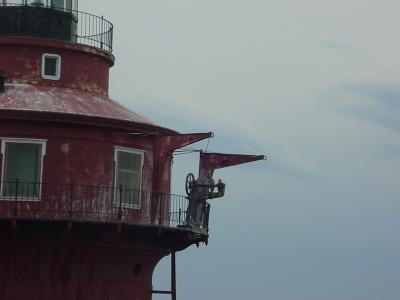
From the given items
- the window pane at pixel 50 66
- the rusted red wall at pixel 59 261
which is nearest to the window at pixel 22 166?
the rusted red wall at pixel 59 261

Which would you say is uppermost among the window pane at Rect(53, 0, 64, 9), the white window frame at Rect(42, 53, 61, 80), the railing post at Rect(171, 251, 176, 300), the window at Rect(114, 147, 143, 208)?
the window pane at Rect(53, 0, 64, 9)

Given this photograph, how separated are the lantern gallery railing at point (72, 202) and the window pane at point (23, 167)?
0.10ft

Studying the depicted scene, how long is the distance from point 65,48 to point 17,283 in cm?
773

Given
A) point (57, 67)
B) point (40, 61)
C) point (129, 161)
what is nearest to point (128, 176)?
point (129, 161)

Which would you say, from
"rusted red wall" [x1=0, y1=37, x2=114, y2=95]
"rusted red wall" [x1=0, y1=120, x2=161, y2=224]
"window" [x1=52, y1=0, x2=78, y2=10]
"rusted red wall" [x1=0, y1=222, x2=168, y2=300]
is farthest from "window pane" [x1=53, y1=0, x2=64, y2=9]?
"rusted red wall" [x1=0, y1=222, x2=168, y2=300]

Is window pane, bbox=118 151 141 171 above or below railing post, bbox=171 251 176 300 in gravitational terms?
above

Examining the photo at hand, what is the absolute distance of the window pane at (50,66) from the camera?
147 feet

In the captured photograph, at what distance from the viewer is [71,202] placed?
4275 cm

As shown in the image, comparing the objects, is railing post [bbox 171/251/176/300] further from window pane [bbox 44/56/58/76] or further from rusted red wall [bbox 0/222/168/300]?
window pane [bbox 44/56/58/76]

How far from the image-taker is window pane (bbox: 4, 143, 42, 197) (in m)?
42.6

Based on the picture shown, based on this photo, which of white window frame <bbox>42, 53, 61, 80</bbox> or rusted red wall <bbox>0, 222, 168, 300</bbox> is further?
white window frame <bbox>42, 53, 61, 80</bbox>

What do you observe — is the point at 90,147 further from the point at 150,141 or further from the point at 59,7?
the point at 59,7

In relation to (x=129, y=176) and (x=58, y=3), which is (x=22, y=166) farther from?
(x=58, y=3)

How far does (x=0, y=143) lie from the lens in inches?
1693
